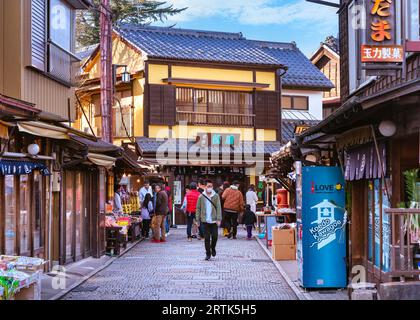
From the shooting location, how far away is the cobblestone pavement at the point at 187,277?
39.4ft

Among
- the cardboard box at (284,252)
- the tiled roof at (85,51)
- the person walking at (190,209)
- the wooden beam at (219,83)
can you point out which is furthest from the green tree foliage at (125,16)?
the cardboard box at (284,252)

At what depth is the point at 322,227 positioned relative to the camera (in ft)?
40.1

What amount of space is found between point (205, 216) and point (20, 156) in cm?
643

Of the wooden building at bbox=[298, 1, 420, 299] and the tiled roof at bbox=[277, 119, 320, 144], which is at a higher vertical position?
the tiled roof at bbox=[277, 119, 320, 144]

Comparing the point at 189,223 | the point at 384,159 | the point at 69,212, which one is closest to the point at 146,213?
the point at 189,223

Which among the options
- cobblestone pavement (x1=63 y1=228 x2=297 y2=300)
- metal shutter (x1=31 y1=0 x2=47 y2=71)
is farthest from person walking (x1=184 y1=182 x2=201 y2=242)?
metal shutter (x1=31 y1=0 x2=47 y2=71)

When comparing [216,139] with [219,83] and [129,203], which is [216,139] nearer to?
[219,83]

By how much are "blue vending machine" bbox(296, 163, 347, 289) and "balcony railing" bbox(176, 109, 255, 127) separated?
20735mm

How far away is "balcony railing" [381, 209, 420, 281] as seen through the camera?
28.0 feet

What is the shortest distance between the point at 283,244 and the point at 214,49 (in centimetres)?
1943

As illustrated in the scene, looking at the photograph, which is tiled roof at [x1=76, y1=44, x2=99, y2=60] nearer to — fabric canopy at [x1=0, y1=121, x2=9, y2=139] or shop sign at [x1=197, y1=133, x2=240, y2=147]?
shop sign at [x1=197, y1=133, x2=240, y2=147]

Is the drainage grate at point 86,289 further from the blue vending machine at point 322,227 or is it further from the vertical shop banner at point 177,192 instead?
the vertical shop banner at point 177,192
